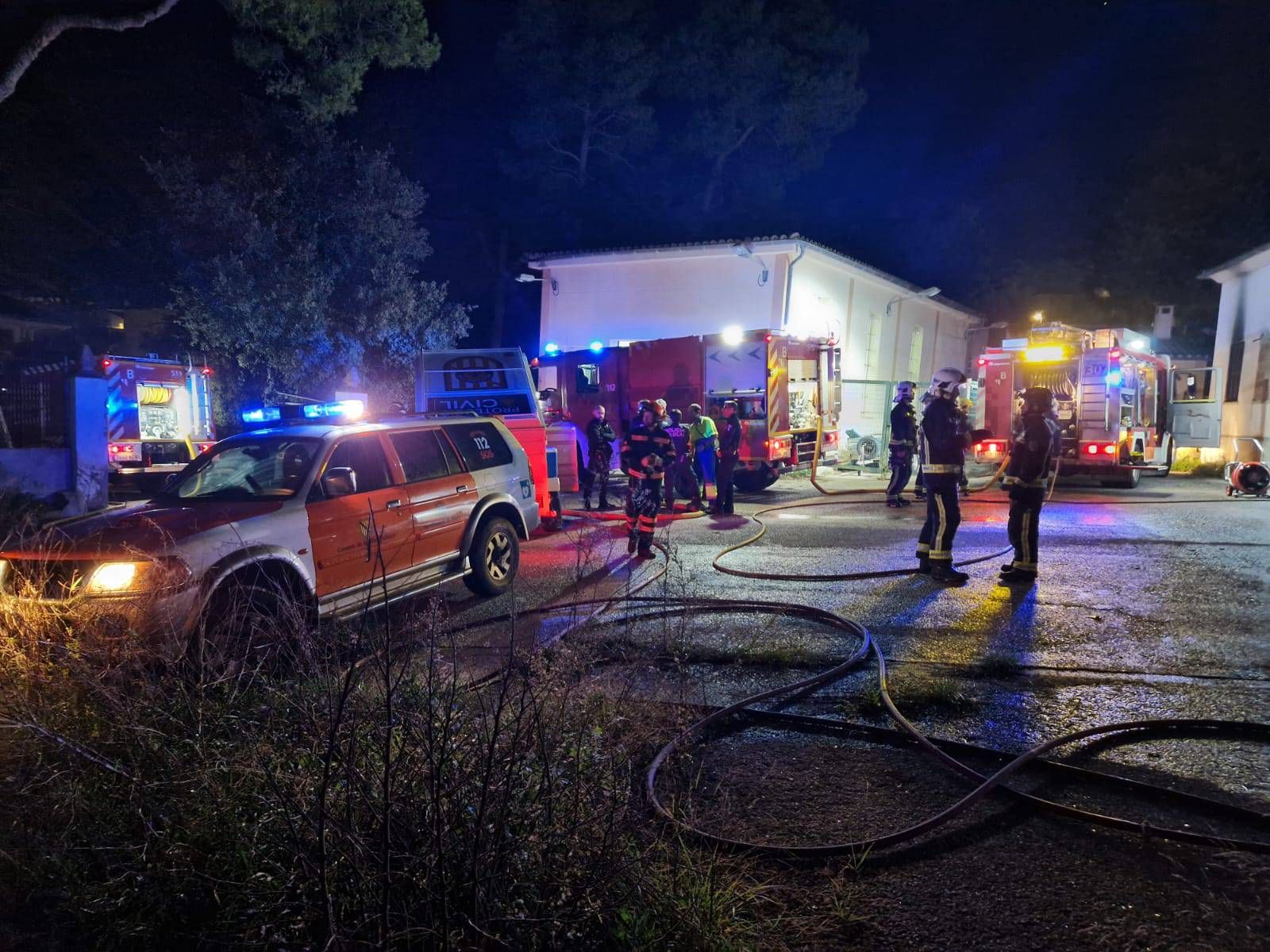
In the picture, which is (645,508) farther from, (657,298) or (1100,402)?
(657,298)

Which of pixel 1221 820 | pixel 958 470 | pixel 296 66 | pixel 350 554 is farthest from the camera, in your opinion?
pixel 296 66

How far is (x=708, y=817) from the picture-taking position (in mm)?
3217

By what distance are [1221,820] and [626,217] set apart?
24480mm

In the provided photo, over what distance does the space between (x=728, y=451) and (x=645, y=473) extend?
301 centimetres

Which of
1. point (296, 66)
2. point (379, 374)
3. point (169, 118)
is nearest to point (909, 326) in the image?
point (379, 374)

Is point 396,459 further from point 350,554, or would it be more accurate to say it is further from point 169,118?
point 169,118

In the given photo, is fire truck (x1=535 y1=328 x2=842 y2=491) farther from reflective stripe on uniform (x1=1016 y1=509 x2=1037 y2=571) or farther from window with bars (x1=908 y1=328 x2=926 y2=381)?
window with bars (x1=908 y1=328 x2=926 y2=381)

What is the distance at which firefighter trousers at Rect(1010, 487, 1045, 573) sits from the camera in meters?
7.12

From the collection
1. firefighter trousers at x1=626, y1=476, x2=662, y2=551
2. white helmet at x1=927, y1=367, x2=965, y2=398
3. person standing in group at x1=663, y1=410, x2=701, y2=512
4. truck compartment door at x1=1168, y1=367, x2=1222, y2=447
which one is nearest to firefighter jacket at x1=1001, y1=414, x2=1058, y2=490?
white helmet at x1=927, y1=367, x2=965, y2=398

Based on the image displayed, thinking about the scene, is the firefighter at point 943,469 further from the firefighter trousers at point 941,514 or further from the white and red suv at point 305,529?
the white and red suv at point 305,529

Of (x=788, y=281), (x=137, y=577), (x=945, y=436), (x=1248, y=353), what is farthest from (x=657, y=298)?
(x=137, y=577)

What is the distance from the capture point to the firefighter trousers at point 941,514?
730 cm

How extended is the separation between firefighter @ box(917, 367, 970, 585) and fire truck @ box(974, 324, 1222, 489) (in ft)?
19.6

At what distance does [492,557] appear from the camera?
289 inches
